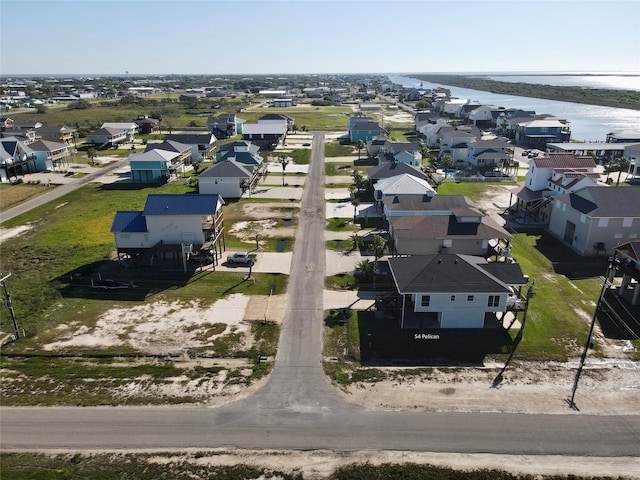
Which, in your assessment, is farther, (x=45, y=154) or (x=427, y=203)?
(x=45, y=154)

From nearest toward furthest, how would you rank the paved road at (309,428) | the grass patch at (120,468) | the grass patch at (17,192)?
the grass patch at (120,468) → the paved road at (309,428) → the grass patch at (17,192)

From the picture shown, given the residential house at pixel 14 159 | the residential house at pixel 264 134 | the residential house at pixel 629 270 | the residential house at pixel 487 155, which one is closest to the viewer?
the residential house at pixel 629 270

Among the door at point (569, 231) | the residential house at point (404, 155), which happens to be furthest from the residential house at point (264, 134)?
the door at point (569, 231)

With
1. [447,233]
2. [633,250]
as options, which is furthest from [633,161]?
[447,233]

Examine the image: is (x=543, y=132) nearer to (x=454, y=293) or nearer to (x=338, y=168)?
(x=338, y=168)

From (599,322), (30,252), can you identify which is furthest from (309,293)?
(30,252)

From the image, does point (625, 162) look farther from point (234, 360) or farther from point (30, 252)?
point (30, 252)

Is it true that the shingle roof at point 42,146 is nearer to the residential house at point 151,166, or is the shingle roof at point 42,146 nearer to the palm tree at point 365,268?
the residential house at point 151,166

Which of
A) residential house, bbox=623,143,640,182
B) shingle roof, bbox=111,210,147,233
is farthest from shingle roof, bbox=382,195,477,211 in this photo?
residential house, bbox=623,143,640,182
